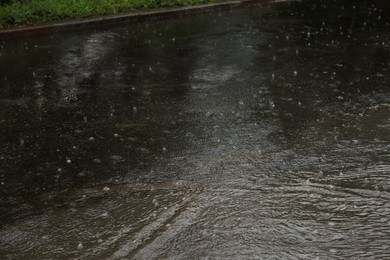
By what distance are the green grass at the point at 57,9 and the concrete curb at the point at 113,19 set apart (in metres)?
0.35

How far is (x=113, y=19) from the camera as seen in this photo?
512 inches

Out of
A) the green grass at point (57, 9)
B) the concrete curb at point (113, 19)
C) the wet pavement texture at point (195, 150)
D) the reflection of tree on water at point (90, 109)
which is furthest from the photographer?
the green grass at point (57, 9)

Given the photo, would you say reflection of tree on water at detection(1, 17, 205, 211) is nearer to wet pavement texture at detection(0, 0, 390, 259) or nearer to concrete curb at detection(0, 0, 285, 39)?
wet pavement texture at detection(0, 0, 390, 259)

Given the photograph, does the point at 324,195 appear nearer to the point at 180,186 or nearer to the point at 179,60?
the point at 180,186

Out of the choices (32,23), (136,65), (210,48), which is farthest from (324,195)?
(32,23)

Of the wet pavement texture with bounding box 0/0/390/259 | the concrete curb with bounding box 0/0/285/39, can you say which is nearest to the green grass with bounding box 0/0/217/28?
the concrete curb with bounding box 0/0/285/39

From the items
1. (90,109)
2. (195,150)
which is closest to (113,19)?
(90,109)

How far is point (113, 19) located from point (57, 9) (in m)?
1.41

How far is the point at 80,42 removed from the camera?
11.2 metres

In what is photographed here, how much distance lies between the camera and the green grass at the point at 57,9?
11.9 meters

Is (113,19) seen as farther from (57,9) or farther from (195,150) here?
(195,150)

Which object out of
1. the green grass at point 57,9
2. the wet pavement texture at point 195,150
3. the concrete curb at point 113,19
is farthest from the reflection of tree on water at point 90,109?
the green grass at point 57,9

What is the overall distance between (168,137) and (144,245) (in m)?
2.33

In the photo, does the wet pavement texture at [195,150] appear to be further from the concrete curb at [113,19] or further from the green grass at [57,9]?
the green grass at [57,9]
